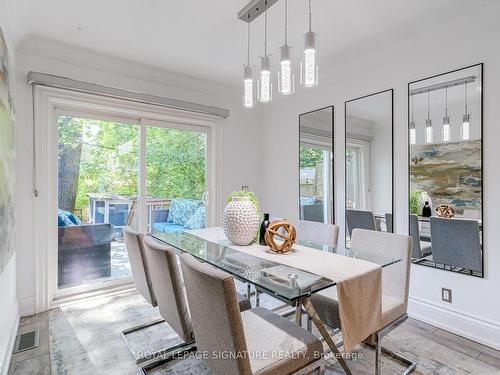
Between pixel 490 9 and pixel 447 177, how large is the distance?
1230mm

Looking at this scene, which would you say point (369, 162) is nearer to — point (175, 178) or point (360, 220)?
point (360, 220)

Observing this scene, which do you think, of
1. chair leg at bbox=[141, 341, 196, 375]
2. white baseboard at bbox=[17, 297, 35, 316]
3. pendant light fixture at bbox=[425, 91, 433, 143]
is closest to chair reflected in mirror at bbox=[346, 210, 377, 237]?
pendant light fixture at bbox=[425, 91, 433, 143]

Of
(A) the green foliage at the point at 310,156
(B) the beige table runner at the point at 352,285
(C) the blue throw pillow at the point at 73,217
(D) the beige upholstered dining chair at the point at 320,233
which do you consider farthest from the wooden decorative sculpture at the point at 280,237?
(C) the blue throw pillow at the point at 73,217

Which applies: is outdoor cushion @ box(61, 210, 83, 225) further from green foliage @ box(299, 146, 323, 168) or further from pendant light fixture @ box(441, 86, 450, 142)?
pendant light fixture @ box(441, 86, 450, 142)

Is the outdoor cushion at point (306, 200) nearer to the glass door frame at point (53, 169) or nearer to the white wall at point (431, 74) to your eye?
the white wall at point (431, 74)

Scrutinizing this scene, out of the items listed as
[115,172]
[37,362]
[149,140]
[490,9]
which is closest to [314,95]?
[490,9]

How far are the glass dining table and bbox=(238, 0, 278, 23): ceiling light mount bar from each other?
1617 mm

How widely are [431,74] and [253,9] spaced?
1589 mm

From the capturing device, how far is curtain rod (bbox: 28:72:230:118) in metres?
2.57

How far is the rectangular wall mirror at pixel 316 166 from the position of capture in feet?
10.9

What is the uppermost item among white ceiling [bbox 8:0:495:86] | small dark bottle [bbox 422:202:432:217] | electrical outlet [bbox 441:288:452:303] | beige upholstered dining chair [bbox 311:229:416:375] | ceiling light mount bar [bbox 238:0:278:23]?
white ceiling [bbox 8:0:495:86]

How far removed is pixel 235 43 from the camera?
2631 mm

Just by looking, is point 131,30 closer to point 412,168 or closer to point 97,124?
point 97,124

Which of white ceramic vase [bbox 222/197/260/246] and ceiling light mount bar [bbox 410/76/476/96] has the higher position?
ceiling light mount bar [bbox 410/76/476/96]
